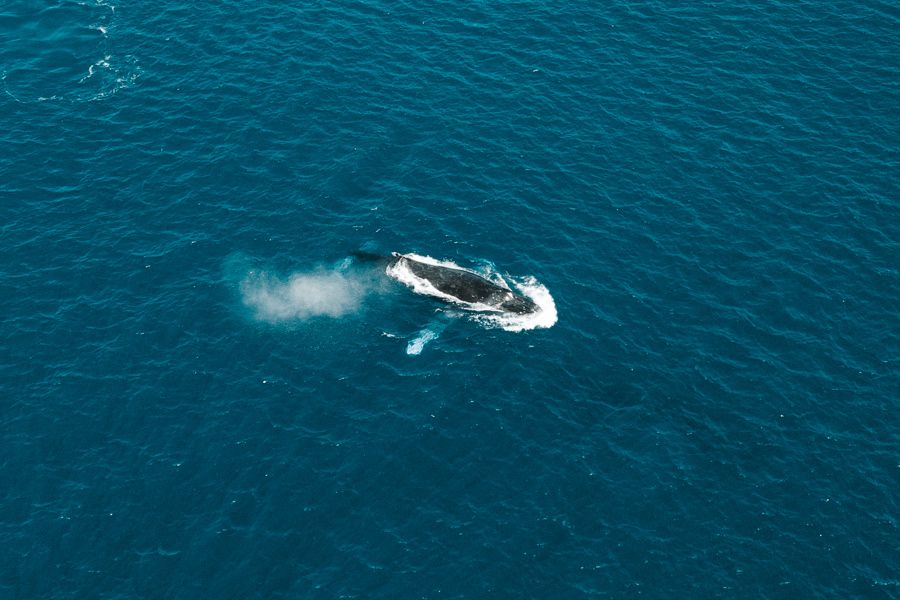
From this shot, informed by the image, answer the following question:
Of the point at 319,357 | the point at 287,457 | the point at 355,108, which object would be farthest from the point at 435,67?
the point at 287,457

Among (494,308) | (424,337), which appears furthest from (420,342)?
(494,308)

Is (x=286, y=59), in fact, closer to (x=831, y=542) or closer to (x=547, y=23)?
(x=547, y=23)

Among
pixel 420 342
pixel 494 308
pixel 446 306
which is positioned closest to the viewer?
pixel 420 342

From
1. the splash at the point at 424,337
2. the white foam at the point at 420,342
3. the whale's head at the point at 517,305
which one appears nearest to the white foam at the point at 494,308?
the whale's head at the point at 517,305

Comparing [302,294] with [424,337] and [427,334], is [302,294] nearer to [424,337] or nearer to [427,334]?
[424,337]

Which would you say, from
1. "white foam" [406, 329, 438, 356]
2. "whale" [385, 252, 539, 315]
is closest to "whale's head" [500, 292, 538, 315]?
"whale" [385, 252, 539, 315]
